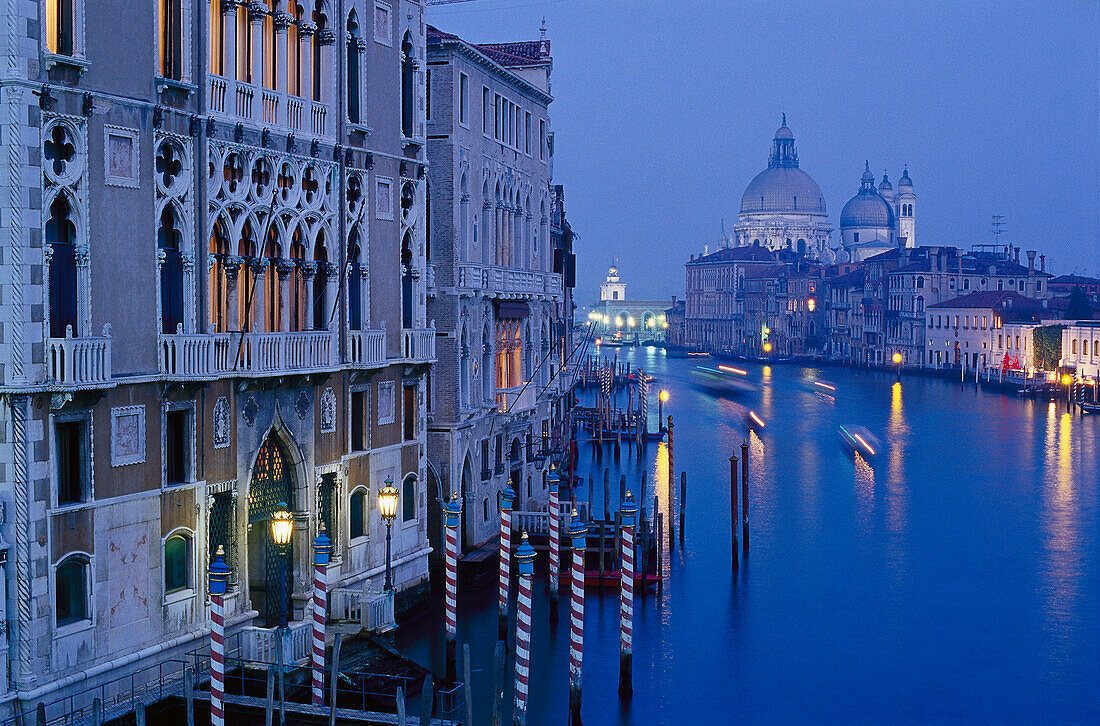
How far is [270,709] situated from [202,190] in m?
5.14

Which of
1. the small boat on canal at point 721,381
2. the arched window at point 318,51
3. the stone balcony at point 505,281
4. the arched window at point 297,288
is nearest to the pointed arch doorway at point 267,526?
the arched window at point 297,288

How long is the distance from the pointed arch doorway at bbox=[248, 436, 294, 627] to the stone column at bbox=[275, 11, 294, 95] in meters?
3.80

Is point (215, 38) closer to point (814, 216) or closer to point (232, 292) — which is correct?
point (232, 292)

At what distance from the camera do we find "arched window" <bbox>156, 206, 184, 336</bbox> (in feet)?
44.6

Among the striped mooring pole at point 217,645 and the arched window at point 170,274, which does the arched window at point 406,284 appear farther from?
the striped mooring pole at point 217,645

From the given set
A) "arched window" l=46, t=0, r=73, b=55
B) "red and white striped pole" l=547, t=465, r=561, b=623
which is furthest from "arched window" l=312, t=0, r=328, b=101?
"red and white striped pole" l=547, t=465, r=561, b=623

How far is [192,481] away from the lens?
13.8m

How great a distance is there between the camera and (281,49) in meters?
15.5

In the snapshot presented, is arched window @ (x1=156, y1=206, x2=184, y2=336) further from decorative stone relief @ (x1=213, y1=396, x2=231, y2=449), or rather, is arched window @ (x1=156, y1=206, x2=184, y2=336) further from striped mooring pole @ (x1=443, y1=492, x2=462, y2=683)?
striped mooring pole @ (x1=443, y1=492, x2=462, y2=683)

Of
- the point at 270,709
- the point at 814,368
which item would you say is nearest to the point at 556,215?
the point at 270,709

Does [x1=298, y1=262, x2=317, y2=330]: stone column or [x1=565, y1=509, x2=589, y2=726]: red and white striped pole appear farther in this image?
[x1=298, y1=262, x2=317, y2=330]: stone column

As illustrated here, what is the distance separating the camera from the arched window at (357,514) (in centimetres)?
1698

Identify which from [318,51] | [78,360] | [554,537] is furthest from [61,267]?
[554,537]

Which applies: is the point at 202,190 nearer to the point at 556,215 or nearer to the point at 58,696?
the point at 58,696
